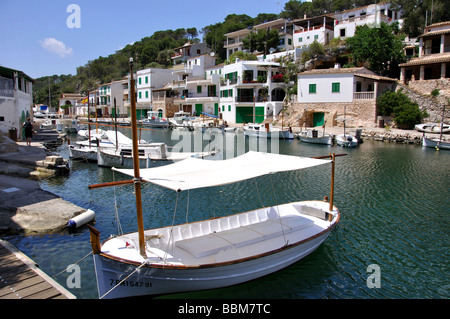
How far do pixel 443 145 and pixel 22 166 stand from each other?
36760mm

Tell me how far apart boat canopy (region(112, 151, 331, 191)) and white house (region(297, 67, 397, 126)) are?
3576cm

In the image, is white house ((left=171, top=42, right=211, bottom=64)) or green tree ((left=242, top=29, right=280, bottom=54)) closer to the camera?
green tree ((left=242, top=29, right=280, bottom=54))

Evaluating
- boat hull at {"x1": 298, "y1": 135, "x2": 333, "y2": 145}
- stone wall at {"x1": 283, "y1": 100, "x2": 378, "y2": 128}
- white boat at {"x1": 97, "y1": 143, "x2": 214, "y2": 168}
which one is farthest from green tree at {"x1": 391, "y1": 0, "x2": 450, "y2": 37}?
white boat at {"x1": 97, "y1": 143, "x2": 214, "y2": 168}

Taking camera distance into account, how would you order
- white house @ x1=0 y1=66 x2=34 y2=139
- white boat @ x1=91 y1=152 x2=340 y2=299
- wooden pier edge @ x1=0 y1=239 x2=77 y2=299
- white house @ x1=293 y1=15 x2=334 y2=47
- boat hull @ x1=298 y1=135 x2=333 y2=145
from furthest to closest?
1. white house @ x1=293 y1=15 x2=334 y2=47
2. boat hull @ x1=298 y1=135 x2=333 y2=145
3. white house @ x1=0 y1=66 x2=34 y2=139
4. white boat @ x1=91 y1=152 x2=340 y2=299
5. wooden pier edge @ x1=0 y1=239 x2=77 y2=299

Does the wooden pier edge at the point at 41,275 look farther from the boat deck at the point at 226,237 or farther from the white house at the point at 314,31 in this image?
the white house at the point at 314,31

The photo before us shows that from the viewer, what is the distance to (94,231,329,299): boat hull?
8062 mm

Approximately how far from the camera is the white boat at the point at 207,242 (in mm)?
8141

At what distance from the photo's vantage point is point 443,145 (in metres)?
32.8

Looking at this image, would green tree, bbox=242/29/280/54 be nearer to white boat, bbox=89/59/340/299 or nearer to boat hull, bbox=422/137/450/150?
boat hull, bbox=422/137/450/150

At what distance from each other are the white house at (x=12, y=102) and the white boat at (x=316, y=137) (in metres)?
30.2

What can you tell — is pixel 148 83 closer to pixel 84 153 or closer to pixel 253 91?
pixel 253 91

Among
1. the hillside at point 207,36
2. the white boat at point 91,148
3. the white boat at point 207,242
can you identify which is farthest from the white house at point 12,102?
the white boat at point 207,242

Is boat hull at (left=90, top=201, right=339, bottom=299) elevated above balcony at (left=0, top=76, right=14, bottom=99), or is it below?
below

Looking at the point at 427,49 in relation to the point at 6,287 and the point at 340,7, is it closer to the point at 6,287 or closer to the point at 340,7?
the point at 340,7
